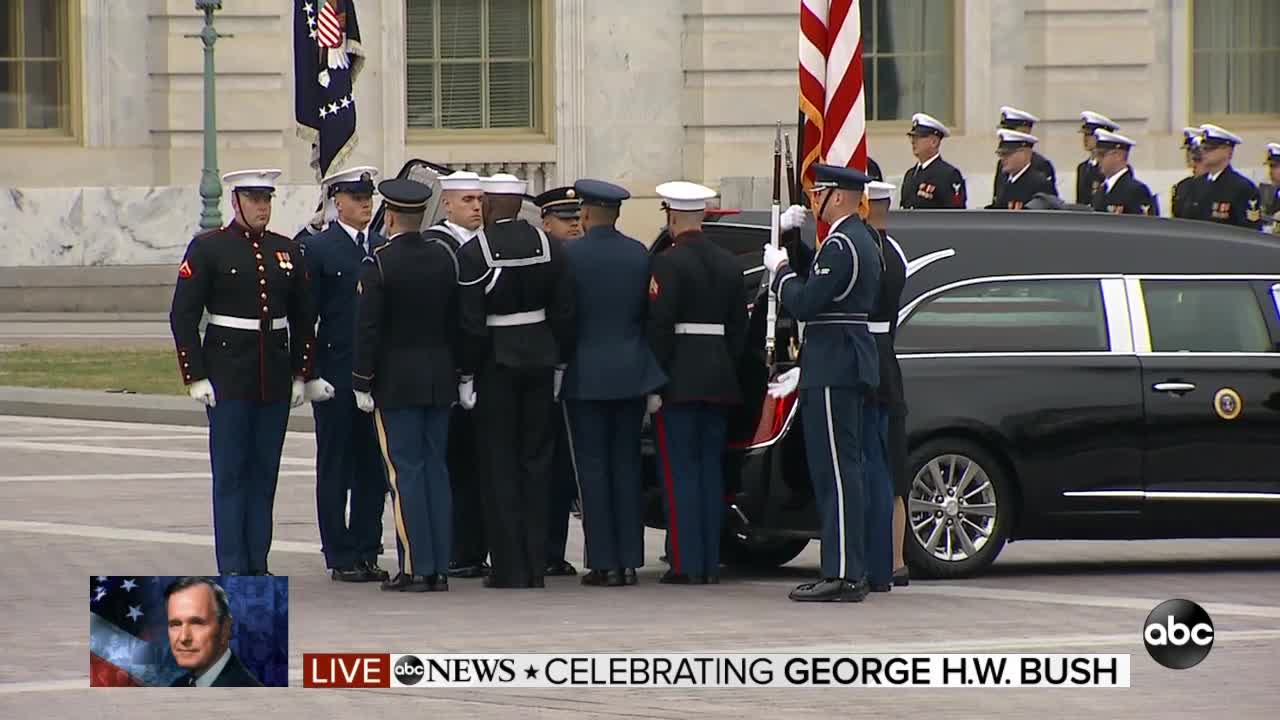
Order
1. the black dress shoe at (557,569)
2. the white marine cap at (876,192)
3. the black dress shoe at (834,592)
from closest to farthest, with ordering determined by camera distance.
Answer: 1. the black dress shoe at (834,592)
2. the white marine cap at (876,192)
3. the black dress shoe at (557,569)

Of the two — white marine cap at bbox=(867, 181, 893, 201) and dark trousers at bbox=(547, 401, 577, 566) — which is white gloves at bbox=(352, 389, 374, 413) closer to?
dark trousers at bbox=(547, 401, 577, 566)

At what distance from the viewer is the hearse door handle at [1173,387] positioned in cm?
1295

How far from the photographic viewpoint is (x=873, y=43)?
33812 millimetres

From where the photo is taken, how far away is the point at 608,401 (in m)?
12.7

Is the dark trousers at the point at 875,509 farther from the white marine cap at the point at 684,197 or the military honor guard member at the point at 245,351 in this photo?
the military honor guard member at the point at 245,351

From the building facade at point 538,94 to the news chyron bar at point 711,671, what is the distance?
22.3 m

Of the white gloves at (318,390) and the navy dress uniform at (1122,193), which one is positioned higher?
the navy dress uniform at (1122,193)

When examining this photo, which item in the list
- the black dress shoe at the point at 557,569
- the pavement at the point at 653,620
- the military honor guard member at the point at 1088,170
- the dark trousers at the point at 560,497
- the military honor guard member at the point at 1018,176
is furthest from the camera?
the military honor guard member at the point at 1088,170

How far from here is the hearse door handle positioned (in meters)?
12.9

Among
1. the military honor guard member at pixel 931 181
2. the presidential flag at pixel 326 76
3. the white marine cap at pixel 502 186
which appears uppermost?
the presidential flag at pixel 326 76

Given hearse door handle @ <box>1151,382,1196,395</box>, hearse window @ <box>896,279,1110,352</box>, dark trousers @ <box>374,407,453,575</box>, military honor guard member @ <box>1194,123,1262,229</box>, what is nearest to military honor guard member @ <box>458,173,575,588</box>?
dark trousers @ <box>374,407,453,575</box>

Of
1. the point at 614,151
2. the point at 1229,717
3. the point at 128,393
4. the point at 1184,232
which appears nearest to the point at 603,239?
the point at 1184,232

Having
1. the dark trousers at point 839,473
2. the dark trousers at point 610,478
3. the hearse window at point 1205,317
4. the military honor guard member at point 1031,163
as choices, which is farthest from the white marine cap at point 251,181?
the military honor guard member at point 1031,163

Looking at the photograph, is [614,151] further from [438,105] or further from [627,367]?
[627,367]
